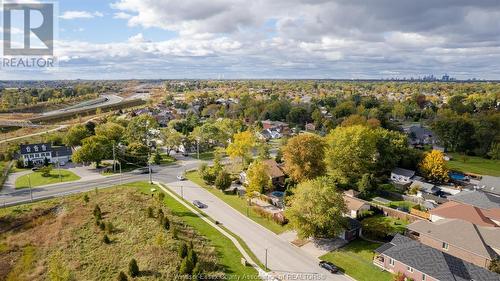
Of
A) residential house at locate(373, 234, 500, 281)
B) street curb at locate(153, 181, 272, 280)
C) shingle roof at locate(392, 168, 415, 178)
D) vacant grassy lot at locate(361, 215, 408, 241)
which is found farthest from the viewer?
shingle roof at locate(392, 168, 415, 178)

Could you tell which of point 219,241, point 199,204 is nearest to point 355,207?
point 219,241

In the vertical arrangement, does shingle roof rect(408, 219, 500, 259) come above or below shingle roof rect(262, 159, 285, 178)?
below

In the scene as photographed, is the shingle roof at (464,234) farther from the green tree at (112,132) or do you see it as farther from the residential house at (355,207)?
the green tree at (112,132)

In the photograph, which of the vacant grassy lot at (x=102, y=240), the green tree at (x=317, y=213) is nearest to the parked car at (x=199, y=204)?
the vacant grassy lot at (x=102, y=240)

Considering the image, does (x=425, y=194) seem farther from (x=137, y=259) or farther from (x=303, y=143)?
(x=137, y=259)

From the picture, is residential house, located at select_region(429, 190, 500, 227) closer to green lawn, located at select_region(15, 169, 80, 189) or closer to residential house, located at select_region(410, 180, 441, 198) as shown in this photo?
residential house, located at select_region(410, 180, 441, 198)

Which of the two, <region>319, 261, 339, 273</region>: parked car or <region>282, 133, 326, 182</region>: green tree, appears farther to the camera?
<region>282, 133, 326, 182</region>: green tree

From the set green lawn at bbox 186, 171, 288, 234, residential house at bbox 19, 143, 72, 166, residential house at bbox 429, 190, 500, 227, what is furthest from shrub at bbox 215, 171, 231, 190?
residential house at bbox 19, 143, 72, 166

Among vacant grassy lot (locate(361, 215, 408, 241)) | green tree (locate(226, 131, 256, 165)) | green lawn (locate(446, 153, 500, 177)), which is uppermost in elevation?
green tree (locate(226, 131, 256, 165))

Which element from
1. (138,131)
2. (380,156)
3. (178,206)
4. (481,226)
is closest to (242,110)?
(138,131)
